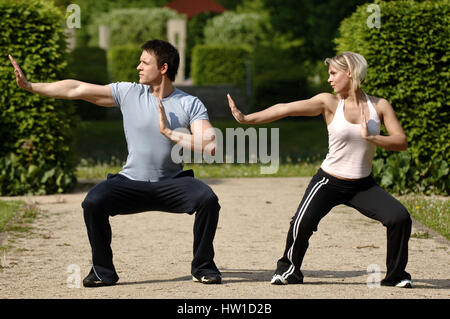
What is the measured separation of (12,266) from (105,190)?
54.9 inches

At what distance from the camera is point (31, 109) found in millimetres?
11453

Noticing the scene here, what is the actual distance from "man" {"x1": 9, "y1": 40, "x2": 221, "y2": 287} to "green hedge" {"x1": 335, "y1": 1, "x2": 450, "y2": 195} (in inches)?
224

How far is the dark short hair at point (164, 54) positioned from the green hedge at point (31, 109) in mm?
5480

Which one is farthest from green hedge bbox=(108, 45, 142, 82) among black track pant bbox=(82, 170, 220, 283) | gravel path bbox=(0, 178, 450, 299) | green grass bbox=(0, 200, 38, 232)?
black track pant bbox=(82, 170, 220, 283)

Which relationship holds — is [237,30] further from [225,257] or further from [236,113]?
[236,113]

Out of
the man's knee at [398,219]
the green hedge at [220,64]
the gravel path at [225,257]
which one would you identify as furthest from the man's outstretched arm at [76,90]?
the green hedge at [220,64]

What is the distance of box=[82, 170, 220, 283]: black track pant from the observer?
20.0ft

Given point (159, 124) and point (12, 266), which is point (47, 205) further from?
point (159, 124)

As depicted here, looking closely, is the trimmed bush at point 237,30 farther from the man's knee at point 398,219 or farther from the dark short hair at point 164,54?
the man's knee at point 398,219

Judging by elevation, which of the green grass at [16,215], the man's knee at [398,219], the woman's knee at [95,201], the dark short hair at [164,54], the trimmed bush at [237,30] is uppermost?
the trimmed bush at [237,30]

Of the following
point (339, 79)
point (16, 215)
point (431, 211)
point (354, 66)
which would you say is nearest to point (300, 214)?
point (339, 79)

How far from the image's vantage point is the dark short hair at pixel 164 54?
621 centimetres

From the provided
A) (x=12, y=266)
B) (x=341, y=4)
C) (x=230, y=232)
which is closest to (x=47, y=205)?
(x=230, y=232)

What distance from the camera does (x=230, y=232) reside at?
8.87 metres
